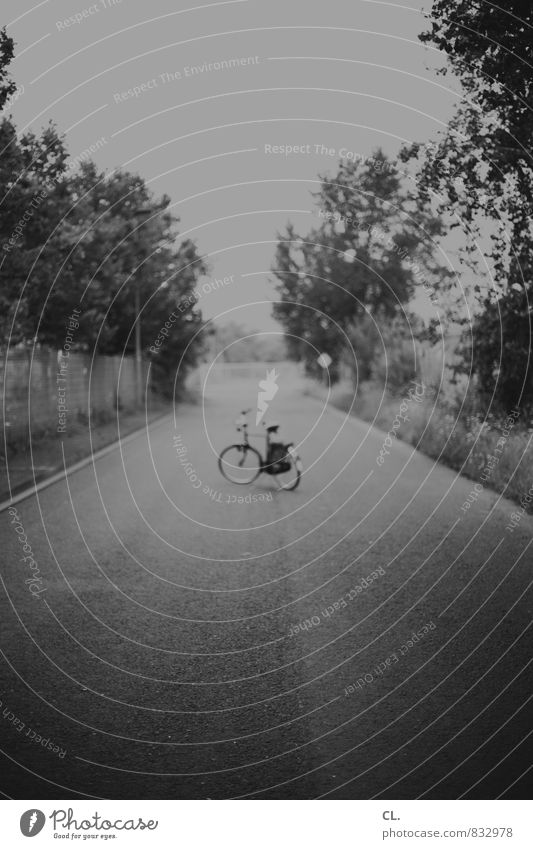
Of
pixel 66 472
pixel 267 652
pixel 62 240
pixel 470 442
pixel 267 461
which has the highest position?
pixel 62 240

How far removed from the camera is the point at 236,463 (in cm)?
1317

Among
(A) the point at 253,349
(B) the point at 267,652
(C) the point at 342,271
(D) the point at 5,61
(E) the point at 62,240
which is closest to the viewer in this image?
(B) the point at 267,652

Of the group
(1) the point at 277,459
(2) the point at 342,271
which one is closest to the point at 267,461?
(1) the point at 277,459

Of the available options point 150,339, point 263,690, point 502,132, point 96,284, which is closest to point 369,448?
point 96,284

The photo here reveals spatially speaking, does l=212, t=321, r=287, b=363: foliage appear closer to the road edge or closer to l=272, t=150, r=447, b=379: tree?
l=272, t=150, r=447, b=379: tree

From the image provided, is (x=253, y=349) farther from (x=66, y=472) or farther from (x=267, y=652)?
(x=267, y=652)

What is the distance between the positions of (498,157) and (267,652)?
27.2ft

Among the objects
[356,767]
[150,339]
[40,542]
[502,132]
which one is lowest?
[40,542]

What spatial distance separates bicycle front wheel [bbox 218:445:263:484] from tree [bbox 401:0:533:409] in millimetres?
4165

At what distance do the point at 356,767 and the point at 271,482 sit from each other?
9.54 m

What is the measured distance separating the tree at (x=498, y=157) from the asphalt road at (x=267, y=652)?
3.11 metres

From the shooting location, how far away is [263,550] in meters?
8.20

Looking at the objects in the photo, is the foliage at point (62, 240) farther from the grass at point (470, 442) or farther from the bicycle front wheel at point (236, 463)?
the grass at point (470, 442)

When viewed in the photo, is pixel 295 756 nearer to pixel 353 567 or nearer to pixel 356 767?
pixel 356 767
